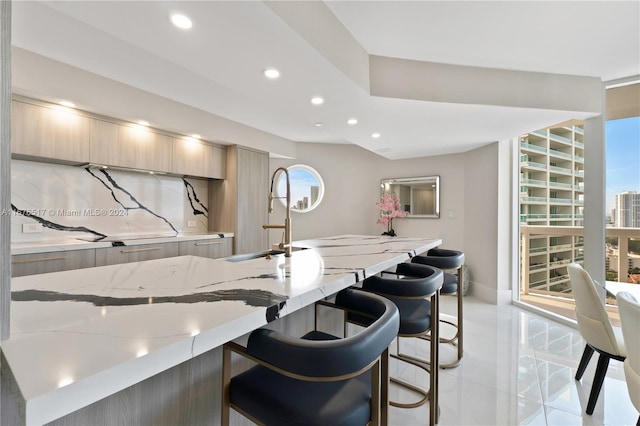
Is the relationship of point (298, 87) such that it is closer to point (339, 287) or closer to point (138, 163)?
point (339, 287)

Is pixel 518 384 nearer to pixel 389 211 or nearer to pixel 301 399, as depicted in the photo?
pixel 301 399

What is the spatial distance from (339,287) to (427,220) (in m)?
4.11

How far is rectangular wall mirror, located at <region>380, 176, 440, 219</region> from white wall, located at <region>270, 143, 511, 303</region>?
94 mm

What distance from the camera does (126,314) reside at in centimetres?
75

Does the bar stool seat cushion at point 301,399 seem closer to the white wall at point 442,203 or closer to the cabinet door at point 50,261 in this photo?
the cabinet door at point 50,261

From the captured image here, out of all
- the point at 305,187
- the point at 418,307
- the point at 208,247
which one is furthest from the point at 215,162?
the point at 418,307

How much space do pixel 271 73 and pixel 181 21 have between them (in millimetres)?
649

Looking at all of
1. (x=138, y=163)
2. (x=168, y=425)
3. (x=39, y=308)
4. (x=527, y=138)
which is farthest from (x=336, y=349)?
(x=527, y=138)

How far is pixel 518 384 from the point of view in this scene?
202 centimetres

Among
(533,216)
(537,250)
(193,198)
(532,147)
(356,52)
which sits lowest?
(537,250)

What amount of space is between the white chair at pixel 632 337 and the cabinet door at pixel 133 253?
3.42 meters

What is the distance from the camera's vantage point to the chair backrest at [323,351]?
729mm

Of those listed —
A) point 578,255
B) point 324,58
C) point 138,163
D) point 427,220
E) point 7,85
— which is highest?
point 324,58

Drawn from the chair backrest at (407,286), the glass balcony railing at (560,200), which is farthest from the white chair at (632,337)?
the glass balcony railing at (560,200)
